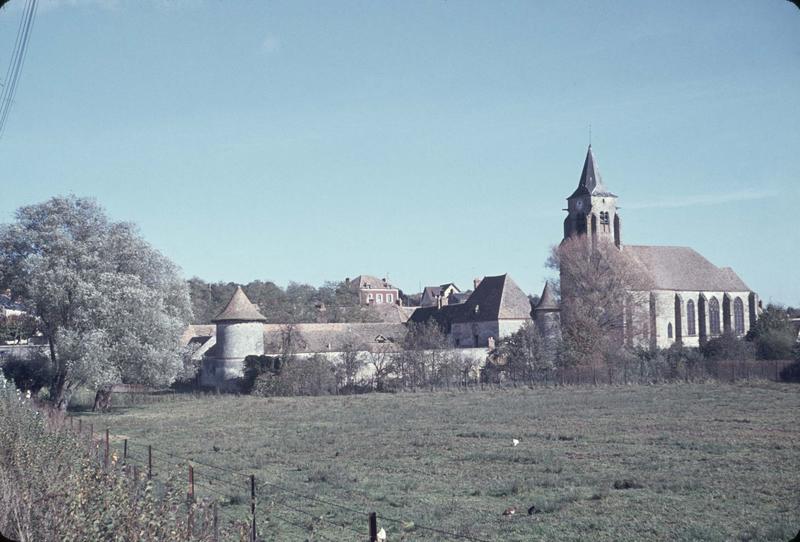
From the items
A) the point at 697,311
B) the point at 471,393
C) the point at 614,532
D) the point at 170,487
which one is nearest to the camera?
the point at 170,487

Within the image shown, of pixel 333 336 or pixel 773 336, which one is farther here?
pixel 333 336

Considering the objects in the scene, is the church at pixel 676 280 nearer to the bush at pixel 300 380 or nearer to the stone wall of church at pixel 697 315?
the stone wall of church at pixel 697 315

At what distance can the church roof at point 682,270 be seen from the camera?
258 feet

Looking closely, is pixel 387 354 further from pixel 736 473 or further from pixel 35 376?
pixel 736 473

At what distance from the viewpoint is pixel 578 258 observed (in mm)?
67625

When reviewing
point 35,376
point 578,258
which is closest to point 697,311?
point 578,258

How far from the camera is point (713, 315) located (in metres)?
81.2

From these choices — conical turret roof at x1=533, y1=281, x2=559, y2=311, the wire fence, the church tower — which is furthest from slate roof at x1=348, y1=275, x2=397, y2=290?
the wire fence

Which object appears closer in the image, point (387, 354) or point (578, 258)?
point (387, 354)

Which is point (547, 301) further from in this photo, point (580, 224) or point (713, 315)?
point (713, 315)

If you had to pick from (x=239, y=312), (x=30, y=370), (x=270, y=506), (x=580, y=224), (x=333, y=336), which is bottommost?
(x=270, y=506)

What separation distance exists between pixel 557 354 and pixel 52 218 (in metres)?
31.9

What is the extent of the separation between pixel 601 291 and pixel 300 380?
27288mm

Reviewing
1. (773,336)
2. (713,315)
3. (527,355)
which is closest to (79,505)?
(527,355)
